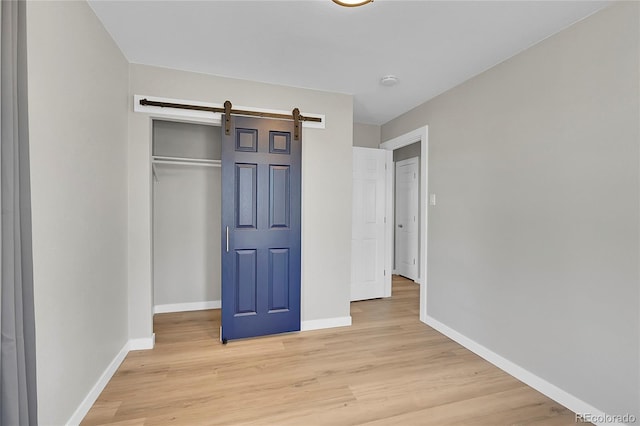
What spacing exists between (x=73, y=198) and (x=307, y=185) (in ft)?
6.27

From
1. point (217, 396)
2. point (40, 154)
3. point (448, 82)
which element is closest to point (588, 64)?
point (448, 82)

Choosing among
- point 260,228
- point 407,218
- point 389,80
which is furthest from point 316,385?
point 407,218

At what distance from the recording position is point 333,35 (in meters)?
2.17

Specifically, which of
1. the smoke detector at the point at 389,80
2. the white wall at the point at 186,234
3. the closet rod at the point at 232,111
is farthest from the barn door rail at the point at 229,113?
the white wall at the point at 186,234

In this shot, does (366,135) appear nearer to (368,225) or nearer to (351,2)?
(368,225)

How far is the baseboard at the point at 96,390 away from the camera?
5.76 feet

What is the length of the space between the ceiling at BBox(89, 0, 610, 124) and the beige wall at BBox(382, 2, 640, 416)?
0.91ft

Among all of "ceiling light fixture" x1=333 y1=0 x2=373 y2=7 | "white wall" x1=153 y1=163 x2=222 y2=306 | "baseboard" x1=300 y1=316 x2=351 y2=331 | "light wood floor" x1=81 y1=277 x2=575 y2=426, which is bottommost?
"light wood floor" x1=81 y1=277 x2=575 y2=426

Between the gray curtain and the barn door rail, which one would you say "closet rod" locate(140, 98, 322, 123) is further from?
the gray curtain

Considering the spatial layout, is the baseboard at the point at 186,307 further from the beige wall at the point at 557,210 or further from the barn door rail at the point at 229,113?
the beige wall at the point at 557,210

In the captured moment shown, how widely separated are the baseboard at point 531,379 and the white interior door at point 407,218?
2264 millimetres

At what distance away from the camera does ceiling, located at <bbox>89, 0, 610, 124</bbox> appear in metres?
1.87

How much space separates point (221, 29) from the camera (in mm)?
2104

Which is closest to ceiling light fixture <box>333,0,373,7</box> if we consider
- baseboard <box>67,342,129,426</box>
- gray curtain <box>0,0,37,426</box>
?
gray curtain <box>0,0,37,426</box>
